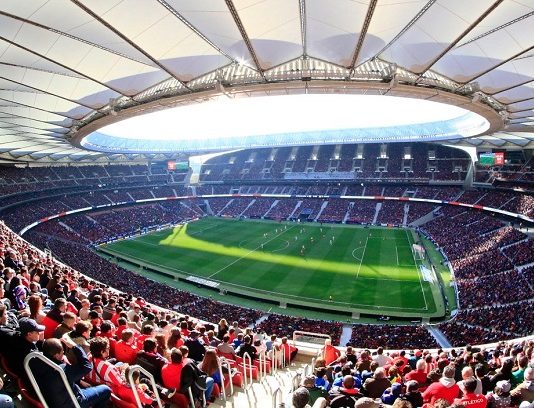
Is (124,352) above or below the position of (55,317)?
below

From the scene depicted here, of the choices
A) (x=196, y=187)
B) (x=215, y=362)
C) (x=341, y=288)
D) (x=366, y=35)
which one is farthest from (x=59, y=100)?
(x=196, y=187)

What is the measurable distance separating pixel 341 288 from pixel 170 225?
4238cm

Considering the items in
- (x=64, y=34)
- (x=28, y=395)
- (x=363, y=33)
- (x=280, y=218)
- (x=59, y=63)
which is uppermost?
(x=363, y=33)

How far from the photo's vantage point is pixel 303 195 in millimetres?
78750

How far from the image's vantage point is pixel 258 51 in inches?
505

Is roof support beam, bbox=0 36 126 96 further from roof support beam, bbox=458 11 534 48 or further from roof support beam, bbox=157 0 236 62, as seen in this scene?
roof support beam, bbox=458 11 534 48

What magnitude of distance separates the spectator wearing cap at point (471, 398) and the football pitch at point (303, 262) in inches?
1023

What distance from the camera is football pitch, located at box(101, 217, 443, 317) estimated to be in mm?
33750

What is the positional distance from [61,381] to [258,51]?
11360mm

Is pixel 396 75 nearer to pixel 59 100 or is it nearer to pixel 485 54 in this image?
pixel 485 54

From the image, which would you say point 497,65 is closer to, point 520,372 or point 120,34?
point 520,372

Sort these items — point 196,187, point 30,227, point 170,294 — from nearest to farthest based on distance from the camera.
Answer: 1. point 170,294
2. point 30,227
3. point 196,187

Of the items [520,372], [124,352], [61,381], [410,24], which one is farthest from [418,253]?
[61,381]

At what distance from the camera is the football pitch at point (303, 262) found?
33750 millimetres
